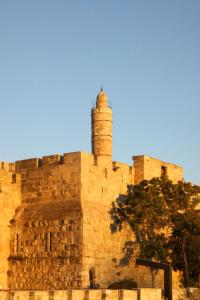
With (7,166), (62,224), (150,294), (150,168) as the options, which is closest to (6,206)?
(7,166)

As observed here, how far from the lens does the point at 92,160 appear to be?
34.4 meters

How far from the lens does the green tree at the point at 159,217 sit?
109ft

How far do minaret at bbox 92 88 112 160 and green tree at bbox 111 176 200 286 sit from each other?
486 centimetres

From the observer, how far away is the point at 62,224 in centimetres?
3322

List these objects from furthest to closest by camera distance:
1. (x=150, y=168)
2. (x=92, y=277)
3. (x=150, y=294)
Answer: (x=150, y=168), (x=92, y=277), (x=150, y=294)

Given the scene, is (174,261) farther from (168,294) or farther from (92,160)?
(168,294)

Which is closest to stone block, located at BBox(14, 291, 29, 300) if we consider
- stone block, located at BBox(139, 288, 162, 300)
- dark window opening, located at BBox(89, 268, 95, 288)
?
stone block, located at BBox(139, 288, 162, 300)

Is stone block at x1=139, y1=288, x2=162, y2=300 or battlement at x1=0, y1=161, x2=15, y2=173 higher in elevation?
battlement at x1=0, y1=161, x2=15, y2=173

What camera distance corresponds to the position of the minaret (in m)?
39.7

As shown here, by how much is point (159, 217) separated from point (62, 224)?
4.64 meters

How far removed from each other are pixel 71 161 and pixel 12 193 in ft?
11.8

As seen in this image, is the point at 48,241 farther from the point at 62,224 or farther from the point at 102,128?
the point at 102,128

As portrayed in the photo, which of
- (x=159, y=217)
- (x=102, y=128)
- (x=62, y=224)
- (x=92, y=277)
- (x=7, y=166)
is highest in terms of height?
(x=102, y=128)

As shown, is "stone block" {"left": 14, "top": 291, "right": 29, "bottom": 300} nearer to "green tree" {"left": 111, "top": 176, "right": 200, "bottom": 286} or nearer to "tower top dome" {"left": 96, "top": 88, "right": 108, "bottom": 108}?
"green tree" {"left": 111, "top": 176, "right": 200, "bottom": 286}
